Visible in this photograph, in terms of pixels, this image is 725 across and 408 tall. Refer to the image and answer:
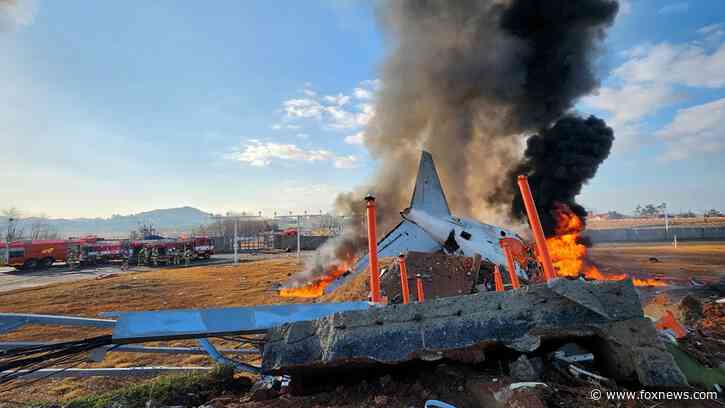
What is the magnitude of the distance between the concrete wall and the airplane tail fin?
101 ft

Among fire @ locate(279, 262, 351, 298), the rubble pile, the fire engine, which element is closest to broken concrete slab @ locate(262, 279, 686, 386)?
the rubble pile

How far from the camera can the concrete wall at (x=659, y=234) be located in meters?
39.9

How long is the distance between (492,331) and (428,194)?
12646 mm

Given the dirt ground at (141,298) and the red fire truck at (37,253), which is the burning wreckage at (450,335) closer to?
the dirt ground at (141,298)

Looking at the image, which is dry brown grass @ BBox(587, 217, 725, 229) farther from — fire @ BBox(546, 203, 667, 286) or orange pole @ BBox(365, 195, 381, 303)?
orange pole @ BBox(365, 195, 381, 303)

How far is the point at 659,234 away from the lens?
4350 cm

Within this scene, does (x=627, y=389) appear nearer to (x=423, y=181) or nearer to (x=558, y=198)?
(x=423, y=181)

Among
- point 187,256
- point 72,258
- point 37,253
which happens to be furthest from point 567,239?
point 37,253

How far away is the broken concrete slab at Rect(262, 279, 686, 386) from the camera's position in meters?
2.84

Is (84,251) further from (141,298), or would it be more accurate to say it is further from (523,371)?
(523,371)

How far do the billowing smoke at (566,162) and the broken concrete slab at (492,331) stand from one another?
1764cm

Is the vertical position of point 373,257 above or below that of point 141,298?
above

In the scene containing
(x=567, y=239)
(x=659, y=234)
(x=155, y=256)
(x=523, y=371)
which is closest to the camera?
(x=523, y=371)

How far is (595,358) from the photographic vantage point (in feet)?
10.4
